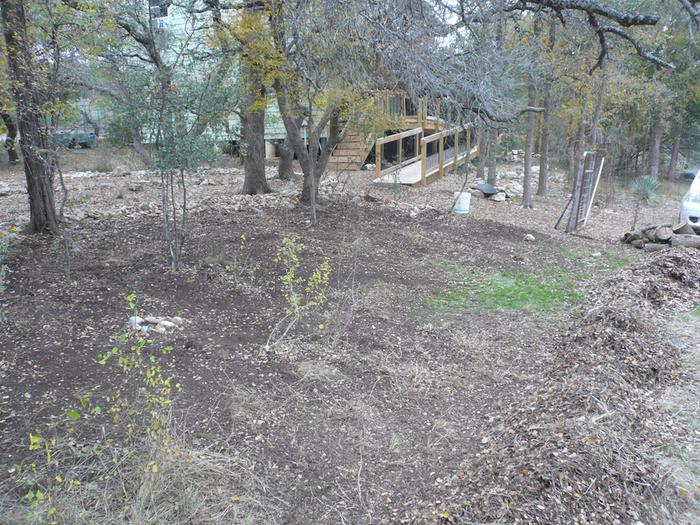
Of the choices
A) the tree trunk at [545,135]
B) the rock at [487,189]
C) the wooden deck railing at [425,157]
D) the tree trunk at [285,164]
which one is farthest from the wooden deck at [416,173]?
the tree trunk at [285,164]

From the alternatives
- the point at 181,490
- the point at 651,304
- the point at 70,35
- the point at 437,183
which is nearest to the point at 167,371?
the point at 181,490

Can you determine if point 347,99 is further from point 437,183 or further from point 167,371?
point 437,183

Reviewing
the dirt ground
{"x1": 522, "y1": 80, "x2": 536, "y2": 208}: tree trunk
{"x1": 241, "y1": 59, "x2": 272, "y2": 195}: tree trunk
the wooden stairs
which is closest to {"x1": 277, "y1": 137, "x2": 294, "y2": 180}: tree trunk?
{"x1": 241, "y1": 59, "x2": 272, "y2": 195}: tree trunk

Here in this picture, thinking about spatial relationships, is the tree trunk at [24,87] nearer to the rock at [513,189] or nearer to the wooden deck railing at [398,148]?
the wooden deck railing at [398,148]

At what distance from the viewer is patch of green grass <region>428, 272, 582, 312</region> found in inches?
233

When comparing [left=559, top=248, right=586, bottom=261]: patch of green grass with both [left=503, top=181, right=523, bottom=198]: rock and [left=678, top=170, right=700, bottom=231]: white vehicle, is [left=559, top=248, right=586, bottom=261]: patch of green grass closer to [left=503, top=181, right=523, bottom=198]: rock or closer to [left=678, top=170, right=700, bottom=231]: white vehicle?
[left=678, top=170, right=700, bottom=231]: white vehicle

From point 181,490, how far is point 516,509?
1687 mm

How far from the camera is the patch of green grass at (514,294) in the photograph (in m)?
5.93

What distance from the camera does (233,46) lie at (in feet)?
24.9

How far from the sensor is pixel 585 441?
10.1 feet

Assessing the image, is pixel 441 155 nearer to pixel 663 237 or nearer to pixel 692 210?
pixel 692 210

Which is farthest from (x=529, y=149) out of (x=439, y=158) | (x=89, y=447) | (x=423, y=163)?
(x=89, y=447)

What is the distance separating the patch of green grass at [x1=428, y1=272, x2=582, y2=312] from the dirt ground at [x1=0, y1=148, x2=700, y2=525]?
2.7 inches

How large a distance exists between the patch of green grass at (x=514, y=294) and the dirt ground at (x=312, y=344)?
0.07 meters
